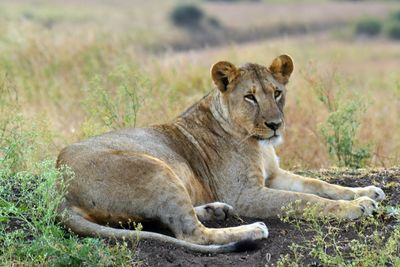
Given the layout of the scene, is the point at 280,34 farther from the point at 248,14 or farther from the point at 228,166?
the point at 228,166

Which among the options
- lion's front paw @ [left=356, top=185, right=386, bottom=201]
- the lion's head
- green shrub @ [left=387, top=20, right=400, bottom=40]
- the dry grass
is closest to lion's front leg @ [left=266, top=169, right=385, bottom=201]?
lion's front paw @ [left=356, top=185, right=386, bottom=201]

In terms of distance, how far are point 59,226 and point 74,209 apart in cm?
13

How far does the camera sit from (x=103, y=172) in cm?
542

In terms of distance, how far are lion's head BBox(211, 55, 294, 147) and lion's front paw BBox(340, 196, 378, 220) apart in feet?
2.27

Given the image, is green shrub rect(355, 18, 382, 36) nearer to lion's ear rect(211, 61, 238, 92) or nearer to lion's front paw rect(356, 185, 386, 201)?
lion's ear rect(211, 61, 238, 92)

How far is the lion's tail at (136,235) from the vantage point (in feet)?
16.6

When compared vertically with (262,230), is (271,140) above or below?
above

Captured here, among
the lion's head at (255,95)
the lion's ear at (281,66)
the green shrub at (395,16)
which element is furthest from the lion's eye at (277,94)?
the green shrub at (395,16)

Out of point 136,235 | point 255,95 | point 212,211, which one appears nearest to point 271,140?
point 255,95

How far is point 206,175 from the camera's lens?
241 inches

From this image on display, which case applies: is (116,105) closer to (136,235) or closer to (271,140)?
(271,140)

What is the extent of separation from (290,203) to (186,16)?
27882mm

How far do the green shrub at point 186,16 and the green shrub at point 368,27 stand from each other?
5689mm

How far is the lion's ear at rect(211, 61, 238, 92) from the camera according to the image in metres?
6.19
